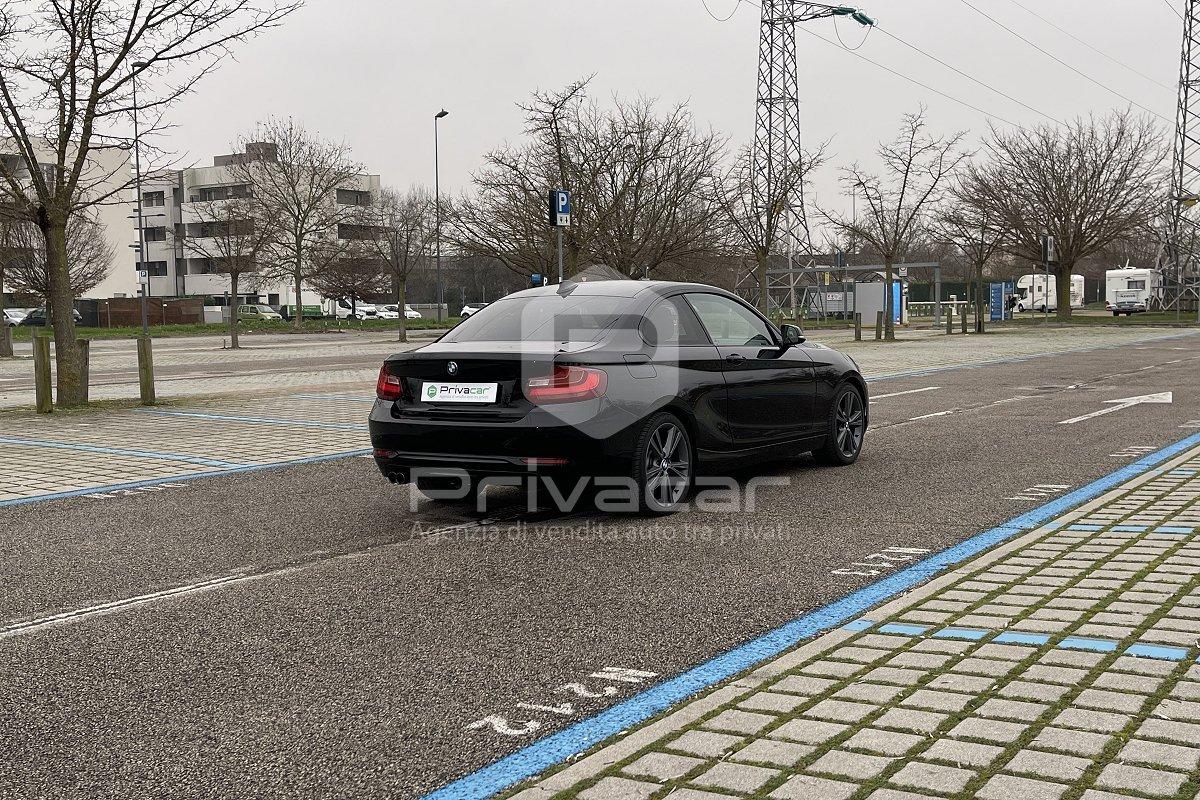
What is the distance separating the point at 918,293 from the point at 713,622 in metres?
80.6

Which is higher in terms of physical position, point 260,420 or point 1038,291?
point 1038,291

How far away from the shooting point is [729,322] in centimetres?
842

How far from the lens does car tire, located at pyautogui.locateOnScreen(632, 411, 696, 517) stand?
7.16 metres

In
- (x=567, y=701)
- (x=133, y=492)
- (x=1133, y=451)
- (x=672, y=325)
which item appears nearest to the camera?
(x=567, y=701)

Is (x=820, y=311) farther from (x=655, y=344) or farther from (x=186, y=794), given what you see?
(x=186, y=794)

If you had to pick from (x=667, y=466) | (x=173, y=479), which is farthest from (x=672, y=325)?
(x=173, y=479)

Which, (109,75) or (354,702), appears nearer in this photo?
(354,702)

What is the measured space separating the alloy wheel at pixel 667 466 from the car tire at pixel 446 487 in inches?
40.4

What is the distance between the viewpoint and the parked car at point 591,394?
6.90 meters

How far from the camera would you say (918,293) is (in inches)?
3246

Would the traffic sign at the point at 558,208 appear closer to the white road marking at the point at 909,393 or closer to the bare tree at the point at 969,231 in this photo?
the white road marking at the point at 909,393

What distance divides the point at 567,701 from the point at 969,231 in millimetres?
48226

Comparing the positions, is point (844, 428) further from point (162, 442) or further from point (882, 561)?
point (162, 442)

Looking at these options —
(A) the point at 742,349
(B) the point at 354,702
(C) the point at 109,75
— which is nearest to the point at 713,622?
(B) the point at 354,702
